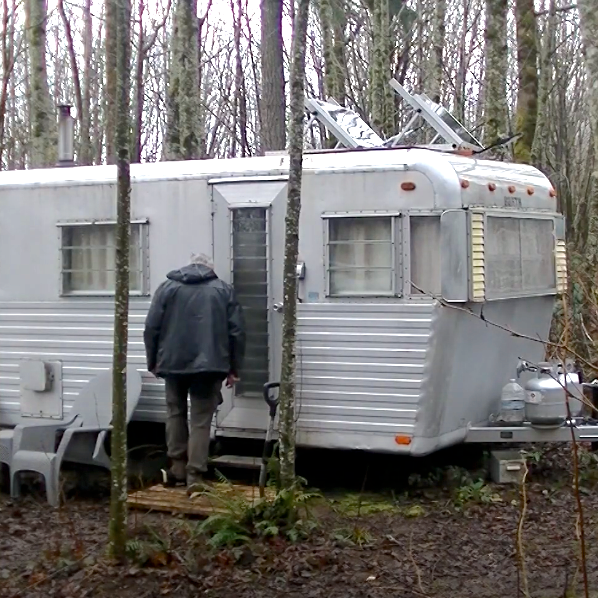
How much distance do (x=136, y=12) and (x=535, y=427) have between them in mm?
14783

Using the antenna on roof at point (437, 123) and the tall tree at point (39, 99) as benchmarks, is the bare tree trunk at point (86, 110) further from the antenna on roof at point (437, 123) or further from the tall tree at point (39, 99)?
the antenna on roof at point (437, 123)

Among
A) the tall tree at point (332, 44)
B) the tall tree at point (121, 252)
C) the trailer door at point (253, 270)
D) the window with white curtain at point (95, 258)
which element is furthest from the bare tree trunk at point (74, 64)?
the tall tree at point (121, 252)

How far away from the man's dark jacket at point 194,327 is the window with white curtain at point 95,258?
0.64 m

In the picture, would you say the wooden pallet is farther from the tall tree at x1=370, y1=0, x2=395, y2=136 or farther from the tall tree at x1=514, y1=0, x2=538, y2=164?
the tall tree at x1=370, y1=0, x2=395, y2=136

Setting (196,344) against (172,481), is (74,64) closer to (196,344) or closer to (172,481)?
(196,344)

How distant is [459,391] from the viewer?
25.0ft

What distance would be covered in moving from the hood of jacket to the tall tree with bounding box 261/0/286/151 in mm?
7511

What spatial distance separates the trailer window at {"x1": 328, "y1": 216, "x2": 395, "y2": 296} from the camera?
7422mm

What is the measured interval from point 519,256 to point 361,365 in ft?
5.35

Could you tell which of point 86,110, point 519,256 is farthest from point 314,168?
point 86,110

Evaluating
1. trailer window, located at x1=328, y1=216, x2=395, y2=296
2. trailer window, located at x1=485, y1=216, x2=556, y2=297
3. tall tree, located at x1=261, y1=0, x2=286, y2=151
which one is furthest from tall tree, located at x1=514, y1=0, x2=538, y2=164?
trailer window, located at x1=328, y1=216, x2=395, y2=296

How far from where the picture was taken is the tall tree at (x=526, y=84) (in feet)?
42.1

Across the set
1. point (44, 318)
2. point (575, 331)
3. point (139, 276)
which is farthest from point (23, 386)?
point (575, 331)

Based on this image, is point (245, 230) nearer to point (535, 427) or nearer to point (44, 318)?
point (44, 318)
